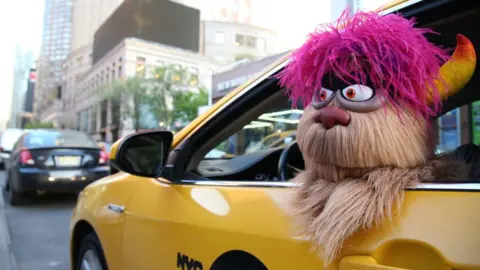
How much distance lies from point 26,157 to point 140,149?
5946 mm

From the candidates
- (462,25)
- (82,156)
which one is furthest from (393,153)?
(82,156)

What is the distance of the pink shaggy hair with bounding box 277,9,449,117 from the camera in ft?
3.91

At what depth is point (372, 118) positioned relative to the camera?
3.88 ft

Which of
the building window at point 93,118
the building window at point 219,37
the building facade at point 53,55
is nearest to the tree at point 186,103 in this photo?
the building window at point 93,118

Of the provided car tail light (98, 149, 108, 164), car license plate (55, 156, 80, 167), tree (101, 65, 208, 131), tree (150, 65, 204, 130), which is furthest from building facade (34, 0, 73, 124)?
car license plate (55, 156, 80, 167)

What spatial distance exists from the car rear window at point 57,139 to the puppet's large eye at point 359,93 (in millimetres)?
7271

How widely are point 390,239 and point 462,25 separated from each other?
1.00 metres

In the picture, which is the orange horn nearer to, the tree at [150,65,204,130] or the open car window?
the open car window

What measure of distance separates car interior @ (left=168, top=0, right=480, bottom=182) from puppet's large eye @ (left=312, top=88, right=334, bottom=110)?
443mm

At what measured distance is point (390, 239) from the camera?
3.78 ft

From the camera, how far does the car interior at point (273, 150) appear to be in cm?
154

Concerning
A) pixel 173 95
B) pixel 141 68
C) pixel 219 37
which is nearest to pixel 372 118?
pixel 173 95

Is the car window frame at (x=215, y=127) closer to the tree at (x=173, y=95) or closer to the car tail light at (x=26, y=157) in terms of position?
the car tail light at (x=26, y=157)

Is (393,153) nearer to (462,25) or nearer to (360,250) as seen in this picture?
(360,250)
